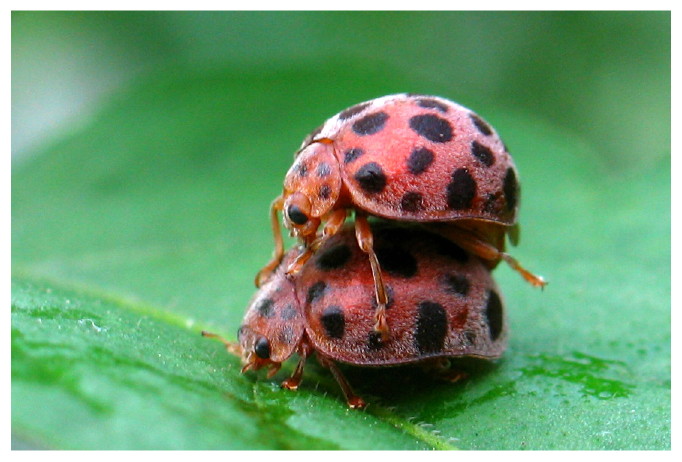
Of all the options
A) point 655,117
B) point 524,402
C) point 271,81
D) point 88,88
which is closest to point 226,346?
point 524,402

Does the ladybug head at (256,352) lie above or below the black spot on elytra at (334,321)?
below

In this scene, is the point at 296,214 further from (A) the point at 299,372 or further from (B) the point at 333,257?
(A) the point at 299,372

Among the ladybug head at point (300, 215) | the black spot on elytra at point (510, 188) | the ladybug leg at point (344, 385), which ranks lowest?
the ladybug leg at point (344, 385)

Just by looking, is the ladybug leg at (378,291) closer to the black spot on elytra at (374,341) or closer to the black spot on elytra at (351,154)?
the black spot on elytra at (374,341)

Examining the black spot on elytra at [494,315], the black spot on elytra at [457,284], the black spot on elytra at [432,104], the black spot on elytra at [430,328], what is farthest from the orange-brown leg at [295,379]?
the black spot on elytra at [432,104]

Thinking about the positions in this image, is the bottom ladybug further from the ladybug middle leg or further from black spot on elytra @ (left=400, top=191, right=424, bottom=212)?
black spot on elytra @ (left=400, top=191, right=424, bottom=212)
